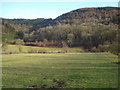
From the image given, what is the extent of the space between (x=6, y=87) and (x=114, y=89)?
819 cm

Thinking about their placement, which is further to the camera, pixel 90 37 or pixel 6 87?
pixel 90 37

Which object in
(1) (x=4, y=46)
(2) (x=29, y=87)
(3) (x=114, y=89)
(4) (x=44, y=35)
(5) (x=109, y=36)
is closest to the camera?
(3) (x=114, y=89)

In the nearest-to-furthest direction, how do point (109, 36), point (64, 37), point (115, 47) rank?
point (115, 47)
point (109, 36)
point (64, 37)

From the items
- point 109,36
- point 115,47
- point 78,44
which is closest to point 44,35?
point 78,44

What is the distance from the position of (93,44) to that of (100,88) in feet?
367

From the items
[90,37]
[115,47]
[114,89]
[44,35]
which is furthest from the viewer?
[44,35]

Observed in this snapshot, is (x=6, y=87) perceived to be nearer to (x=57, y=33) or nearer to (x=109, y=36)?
(x=109, y=36)

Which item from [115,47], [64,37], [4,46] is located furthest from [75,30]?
[115,47]

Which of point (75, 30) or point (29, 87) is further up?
point (75, 30)

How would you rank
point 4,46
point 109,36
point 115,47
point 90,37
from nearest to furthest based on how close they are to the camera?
point 115,47
point 4,46
point 109,36
point 90,37

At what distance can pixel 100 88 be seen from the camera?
11.8 meters

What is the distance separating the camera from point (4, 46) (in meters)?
79.3

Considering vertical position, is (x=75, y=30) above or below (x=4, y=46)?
above

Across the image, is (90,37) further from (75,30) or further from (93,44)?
(75,30)
